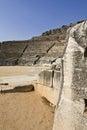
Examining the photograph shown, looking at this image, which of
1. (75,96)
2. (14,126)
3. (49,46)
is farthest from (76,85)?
(49,46)

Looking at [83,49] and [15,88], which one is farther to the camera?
[15,88]

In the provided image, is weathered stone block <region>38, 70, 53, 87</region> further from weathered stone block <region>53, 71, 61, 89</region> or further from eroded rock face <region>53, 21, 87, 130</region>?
eroded rock face <region>53, 21, 87, 130</region>

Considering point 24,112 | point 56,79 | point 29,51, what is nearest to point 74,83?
point 56,79

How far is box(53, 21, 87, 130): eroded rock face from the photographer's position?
349cm

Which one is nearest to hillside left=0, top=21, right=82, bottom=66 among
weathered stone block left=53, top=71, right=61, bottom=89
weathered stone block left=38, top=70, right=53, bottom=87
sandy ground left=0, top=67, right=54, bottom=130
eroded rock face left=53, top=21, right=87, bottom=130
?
weathered stone block left=38, top=70, right=53, bottom=87

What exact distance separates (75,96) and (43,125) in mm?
1705

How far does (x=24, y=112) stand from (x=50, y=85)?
1033mm

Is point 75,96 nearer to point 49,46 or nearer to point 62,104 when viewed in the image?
point 62,104

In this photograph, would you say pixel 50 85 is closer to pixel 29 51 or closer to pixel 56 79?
pixel 56 79

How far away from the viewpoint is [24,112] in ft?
18.1

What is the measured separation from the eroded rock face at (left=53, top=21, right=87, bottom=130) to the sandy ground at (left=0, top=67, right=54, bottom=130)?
111cm

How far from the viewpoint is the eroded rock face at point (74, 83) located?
11.5 feet

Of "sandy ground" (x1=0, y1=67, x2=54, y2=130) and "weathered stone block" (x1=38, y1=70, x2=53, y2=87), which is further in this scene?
"weathered stone block" (x1=38, y1=70, x2=53, y2=87)

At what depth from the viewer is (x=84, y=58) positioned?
3.47 meters
